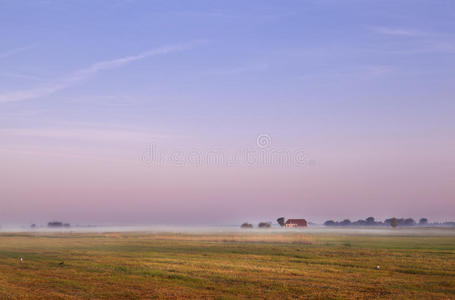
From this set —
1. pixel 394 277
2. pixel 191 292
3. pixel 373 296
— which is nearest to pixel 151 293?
pixel 191 292

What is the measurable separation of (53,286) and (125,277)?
5.26 metres

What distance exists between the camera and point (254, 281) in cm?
3045

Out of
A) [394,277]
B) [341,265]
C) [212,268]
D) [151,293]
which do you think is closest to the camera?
[151,293]

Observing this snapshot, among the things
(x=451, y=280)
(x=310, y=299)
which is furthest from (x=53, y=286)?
(x=451, y=280)

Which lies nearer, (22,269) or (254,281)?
(254,281)

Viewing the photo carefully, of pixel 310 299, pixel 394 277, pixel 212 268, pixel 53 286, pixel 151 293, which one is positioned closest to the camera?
pixel 310 299

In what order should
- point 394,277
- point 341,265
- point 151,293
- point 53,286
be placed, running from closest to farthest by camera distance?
point 151,293, point 53,286, point 394,277, point 341,265

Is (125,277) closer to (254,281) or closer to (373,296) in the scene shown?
(254,281)

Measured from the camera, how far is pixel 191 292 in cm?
2645

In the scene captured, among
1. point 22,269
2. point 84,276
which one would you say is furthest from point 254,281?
point 22,269

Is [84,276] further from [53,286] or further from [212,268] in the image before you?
[212,268]

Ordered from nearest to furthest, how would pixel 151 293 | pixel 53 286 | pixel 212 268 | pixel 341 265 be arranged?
pixel 151 293 → pixel 53 286 → pixel 212 268 → pixel 341 265

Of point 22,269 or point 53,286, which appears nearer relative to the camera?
point 53,286

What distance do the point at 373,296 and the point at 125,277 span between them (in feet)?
53.6
